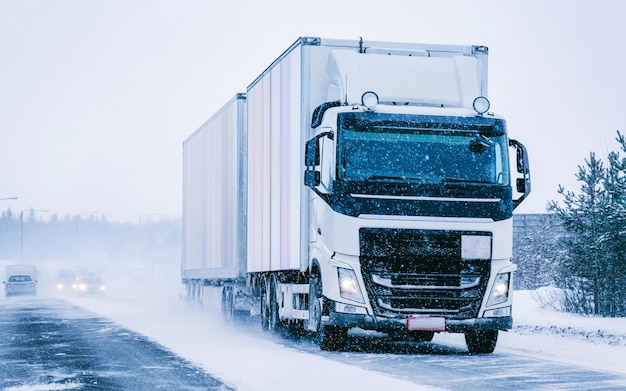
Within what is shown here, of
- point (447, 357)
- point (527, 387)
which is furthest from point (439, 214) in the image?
point (527, 387)

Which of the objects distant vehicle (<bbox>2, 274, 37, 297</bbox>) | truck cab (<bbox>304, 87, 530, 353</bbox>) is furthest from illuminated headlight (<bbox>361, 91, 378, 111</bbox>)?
distant vehicle (<bbox>2, 274, 37, 297</bbox>)

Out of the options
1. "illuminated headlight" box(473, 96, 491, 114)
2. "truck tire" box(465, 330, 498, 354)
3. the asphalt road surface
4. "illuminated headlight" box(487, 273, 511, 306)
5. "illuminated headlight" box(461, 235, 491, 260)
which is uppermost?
"illuminated headlight" box(473, 96, 491, 114)

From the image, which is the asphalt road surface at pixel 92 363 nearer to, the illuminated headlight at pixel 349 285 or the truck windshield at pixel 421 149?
the illuminated headlight at pixel 349 285

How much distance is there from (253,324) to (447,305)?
7815 mm

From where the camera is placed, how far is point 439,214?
44.4 ft

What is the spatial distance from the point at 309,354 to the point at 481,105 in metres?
4.21

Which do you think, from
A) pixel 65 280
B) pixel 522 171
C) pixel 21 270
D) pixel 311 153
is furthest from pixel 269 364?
pixel 65 280

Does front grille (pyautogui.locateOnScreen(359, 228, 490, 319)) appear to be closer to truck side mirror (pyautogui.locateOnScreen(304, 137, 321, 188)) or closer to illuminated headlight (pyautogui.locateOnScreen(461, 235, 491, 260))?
illuminated headlight (pyautogui.locateOnScreen(461, 235, 491, 260))

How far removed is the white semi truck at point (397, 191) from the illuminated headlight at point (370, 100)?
3 centimetres

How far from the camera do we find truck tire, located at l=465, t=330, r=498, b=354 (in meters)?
14.7

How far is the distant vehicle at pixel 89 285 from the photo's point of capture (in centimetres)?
5947

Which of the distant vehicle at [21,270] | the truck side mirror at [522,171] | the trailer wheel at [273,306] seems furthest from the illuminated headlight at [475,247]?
the distant vehicle at [21,270]

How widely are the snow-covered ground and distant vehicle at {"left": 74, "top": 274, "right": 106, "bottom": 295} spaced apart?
3467 cm

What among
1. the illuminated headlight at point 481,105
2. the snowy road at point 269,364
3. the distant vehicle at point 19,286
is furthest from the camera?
the distant vehicle at point 19,286
